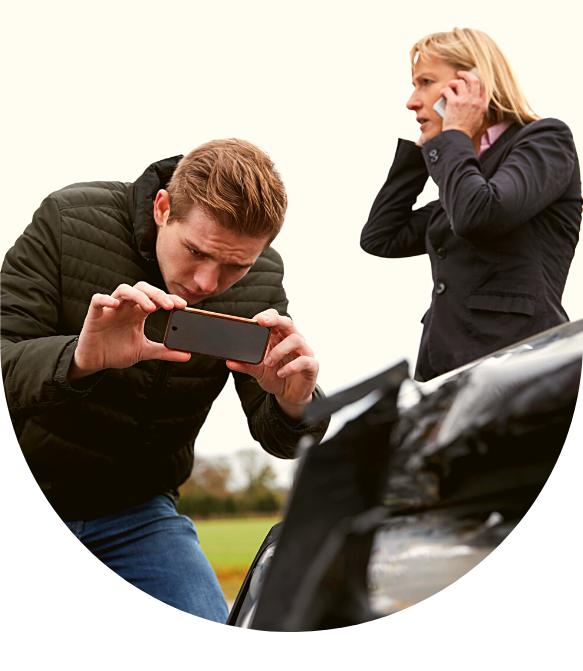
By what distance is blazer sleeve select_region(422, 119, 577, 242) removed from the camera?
934 mm

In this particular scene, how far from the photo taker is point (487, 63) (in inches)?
41.1

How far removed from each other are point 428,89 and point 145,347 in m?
0.70

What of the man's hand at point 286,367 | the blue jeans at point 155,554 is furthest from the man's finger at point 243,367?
the blue jeans at point 155,554

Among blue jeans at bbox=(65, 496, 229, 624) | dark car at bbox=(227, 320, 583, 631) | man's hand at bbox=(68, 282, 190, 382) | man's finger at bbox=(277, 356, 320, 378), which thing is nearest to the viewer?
dark car at bbox=(227, 320, 583, 631)

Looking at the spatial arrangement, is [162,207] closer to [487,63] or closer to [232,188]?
[232,188]

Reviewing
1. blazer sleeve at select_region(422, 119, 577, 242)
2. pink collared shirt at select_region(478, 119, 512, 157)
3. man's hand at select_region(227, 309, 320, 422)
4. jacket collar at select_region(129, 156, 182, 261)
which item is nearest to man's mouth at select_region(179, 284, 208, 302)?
jacket collar at select_region(129, 156, 182, 261)

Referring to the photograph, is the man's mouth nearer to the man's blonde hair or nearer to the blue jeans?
the man's blonde hair

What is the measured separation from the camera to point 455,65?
108 centimetres

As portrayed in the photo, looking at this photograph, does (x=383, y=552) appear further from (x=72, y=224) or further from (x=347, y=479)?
(x=72, y=224)

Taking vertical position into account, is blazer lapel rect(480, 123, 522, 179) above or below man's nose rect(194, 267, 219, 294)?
above

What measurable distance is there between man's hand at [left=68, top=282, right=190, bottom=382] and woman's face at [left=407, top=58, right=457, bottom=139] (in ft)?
1.96

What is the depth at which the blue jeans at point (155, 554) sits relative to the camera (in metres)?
1.18

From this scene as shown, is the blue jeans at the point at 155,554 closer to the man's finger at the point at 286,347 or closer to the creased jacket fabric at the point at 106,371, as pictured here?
the creased jacket fabric at the point at 106,371

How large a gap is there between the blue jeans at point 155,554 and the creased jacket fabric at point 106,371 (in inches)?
1.5
